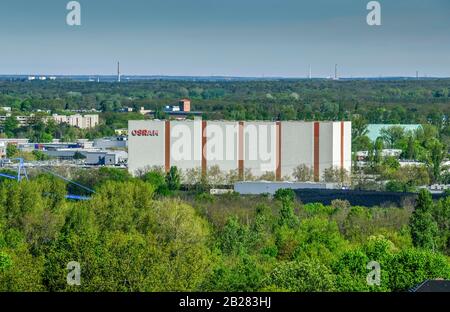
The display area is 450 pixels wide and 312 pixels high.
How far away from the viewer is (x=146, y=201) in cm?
3083

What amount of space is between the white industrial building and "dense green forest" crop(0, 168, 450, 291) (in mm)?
9300

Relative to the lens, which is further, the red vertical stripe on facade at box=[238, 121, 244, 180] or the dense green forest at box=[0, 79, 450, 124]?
the dense green forest at box=[0, 79, 450, 124]

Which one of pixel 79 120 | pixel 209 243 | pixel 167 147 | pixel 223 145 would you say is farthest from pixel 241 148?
pixel 79 120

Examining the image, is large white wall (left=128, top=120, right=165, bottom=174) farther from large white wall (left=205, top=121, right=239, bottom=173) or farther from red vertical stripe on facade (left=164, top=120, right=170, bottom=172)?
large white wall (left=205, top=121, right=239, bottom=173)

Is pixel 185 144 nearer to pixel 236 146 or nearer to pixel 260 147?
pixel 236 146

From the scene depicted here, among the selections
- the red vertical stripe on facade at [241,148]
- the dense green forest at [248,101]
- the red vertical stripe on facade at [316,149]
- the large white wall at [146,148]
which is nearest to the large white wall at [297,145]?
the red vertical stripe on facade at [316,149]

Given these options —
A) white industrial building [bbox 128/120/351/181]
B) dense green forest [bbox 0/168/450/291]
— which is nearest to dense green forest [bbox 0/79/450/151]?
white industrial building [bbox 128/120/351/181]

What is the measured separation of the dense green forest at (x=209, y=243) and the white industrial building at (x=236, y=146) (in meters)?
9.30

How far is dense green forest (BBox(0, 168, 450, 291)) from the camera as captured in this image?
769 inches

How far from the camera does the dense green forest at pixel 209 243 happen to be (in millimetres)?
19531

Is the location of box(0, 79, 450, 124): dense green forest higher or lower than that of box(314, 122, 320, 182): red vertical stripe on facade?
higher

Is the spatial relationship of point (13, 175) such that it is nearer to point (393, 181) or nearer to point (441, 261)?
point (393, 181)

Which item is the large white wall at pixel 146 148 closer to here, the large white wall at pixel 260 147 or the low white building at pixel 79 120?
the large white wall at pixel 260 147
